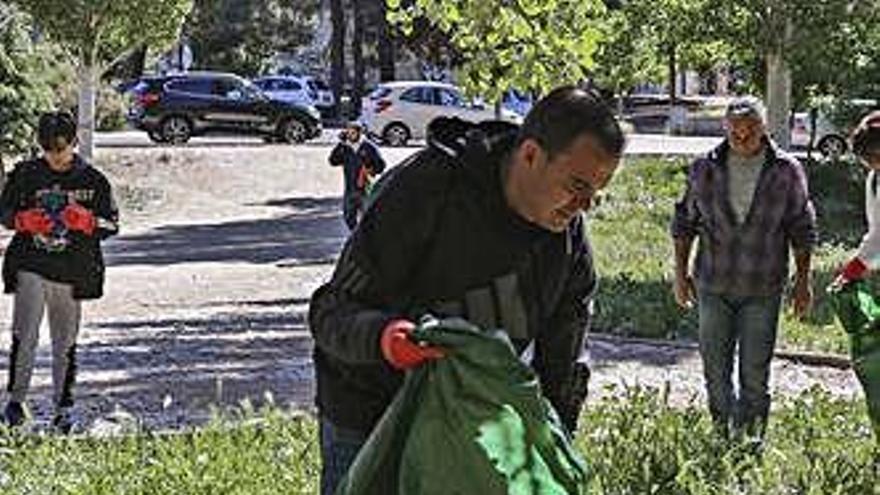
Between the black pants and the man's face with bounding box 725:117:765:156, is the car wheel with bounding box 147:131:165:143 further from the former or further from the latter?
the man's face with bounding box 725:117:765:156

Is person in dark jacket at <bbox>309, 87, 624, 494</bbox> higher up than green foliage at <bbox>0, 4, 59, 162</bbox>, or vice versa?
person in dark jacket at <bbox>309, 87, 624, 494</bbox>

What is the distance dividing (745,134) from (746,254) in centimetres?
57

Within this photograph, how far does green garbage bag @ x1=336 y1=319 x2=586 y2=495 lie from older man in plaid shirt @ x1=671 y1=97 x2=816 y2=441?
14.2 ft

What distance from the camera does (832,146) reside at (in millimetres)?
35250

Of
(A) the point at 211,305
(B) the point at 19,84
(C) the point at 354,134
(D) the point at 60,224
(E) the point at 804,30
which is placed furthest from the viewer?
(B) the point at 19,84

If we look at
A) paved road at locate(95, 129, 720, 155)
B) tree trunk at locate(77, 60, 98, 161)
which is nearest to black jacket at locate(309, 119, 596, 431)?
tree trunk at locate(77, 60, 98, 161)

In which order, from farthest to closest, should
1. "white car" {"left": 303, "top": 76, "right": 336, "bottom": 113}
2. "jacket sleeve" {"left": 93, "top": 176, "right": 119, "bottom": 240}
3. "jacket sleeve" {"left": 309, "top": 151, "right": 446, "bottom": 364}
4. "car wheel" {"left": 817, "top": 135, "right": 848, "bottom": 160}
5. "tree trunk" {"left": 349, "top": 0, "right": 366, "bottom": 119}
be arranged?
1. "tree trunk" {"left": 349, "top": 0, "right": 366, "bottom": 119}
2. "white car" {"left": 303, "top": 76, "right": 336, "bottom": 113}
3. "car wheel" {"left": 817, "top": 135, "right": 848, "bottom": 160}
4. "jacket sleeve" {"left": 93, "top": 176, "right": 119, "bottom": 240}
5. "jacket sleeve" {"left": 309, "top": 151, "right": 446, "bottom": 364}

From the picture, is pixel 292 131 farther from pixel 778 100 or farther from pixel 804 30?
pixel 804 30

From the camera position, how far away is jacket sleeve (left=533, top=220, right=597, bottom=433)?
414 centimetres

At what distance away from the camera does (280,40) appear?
239 ft

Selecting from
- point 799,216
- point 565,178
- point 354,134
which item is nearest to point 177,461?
point 799,216

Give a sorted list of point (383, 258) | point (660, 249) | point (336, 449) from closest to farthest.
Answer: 1. point (383, 258)
2. point (336, 449)
3. point (660, 249)

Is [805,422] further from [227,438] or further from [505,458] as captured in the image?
[505,458]

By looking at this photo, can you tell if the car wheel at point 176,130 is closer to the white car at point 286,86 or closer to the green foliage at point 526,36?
the white car at point 286,86
